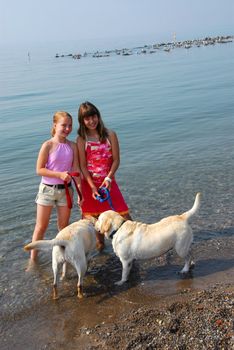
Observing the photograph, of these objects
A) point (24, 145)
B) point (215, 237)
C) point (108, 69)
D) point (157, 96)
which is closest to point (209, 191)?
point (215, 237)

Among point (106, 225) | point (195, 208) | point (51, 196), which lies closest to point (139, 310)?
point (106, 225)

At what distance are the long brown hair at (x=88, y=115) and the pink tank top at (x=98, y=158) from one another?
13 cm

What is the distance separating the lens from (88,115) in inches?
258

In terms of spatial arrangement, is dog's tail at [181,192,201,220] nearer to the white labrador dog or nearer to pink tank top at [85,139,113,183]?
the white labrador dog

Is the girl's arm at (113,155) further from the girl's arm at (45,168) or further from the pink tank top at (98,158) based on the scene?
the girl's arm at (45,168)

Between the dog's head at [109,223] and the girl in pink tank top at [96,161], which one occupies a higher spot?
the girl in pink tank top at [96,161]

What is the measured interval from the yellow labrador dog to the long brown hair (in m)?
1.40

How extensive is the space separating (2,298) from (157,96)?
64.9ft

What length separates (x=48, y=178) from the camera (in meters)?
6.53

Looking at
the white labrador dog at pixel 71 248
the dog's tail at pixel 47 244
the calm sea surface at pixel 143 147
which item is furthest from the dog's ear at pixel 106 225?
the calm sea surface at pixel 143 147

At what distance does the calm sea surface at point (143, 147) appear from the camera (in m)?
8.30

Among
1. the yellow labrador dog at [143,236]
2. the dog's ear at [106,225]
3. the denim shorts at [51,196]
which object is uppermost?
the denim shorts at [51,196]

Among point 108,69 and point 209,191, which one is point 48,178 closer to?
point 209,191

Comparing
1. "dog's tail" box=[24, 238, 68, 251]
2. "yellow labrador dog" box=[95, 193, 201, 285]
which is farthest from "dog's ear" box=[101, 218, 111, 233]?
"dog's tail" box=[24, 238, 68, 251]
